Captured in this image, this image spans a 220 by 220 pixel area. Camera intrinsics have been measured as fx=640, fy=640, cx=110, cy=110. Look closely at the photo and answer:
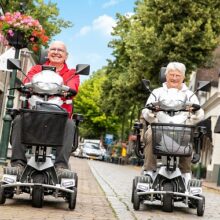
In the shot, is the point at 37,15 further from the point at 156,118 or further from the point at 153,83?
the point at 156,118

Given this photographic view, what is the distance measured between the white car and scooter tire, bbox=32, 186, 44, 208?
51.0 metres

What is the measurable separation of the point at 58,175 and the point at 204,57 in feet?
88.5

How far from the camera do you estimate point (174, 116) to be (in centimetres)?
737

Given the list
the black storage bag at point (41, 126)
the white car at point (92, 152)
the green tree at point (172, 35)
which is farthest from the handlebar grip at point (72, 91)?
the white car at point (92, 152)

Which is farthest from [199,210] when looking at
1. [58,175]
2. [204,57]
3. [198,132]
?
[204,57]

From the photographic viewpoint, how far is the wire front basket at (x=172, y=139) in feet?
23.2

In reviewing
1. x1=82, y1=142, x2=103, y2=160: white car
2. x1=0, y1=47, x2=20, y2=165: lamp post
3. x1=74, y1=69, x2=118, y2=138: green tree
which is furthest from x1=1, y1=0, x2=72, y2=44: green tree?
x1=0, y1=47, x2=20, y2=165: lamp post

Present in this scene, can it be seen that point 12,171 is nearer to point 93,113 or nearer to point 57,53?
point 57,53

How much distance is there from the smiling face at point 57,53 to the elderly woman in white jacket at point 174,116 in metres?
1.16

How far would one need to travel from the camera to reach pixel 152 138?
7.14 metres

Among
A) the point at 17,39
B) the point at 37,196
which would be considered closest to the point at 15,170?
the point at 37,196

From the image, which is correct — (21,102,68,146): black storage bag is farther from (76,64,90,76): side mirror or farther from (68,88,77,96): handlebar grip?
(76,64,90,76): side mirror

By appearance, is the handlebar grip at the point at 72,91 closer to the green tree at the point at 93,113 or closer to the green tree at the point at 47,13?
the green tree at the point at 47,13

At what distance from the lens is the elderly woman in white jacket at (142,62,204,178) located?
7.39 metres
